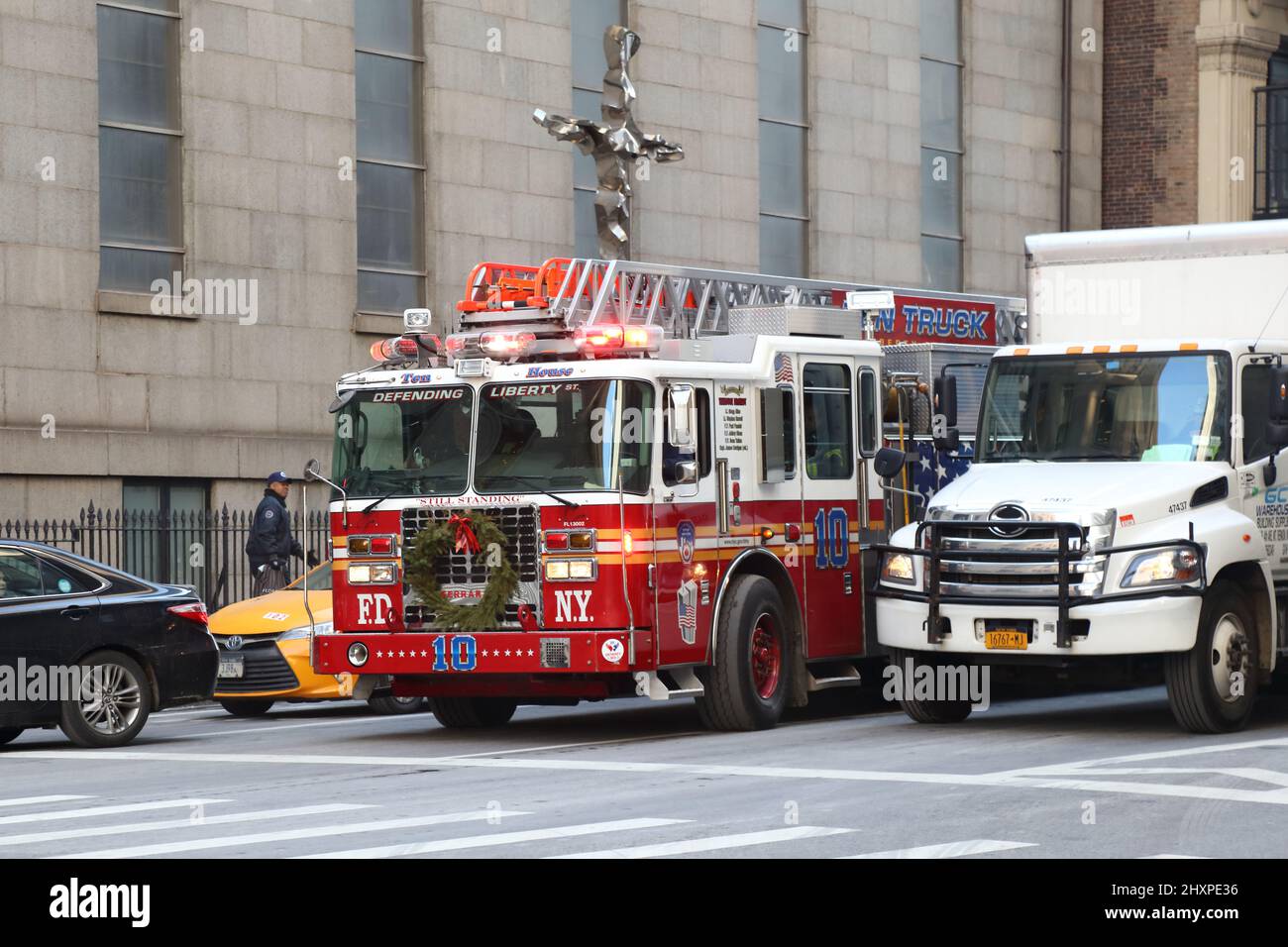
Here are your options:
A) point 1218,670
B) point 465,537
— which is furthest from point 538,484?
point 1218,670

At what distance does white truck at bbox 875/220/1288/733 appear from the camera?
46.7ft

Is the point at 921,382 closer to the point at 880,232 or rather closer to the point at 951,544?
the point at 951,544

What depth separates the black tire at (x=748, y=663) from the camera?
15.3 m

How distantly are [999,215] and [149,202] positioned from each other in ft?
55.2

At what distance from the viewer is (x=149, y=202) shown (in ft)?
83.3

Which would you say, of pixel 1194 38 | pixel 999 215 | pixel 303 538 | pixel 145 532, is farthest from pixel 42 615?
pixel 1194 38

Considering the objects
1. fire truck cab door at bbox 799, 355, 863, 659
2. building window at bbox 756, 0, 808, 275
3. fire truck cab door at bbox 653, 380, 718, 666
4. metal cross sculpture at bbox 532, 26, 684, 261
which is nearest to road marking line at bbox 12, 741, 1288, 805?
fire truck cab door at bbox 653, 380, 718, 666

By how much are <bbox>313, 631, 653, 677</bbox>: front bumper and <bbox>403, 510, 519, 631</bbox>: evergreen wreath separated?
12cm

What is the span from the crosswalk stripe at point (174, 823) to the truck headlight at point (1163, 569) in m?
5.40

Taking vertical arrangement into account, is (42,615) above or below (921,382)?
below

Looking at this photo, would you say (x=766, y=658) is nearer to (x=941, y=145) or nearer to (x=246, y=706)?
(x=246, y=706)

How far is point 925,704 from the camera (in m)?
15.6

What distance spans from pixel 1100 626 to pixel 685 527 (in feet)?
9.32
